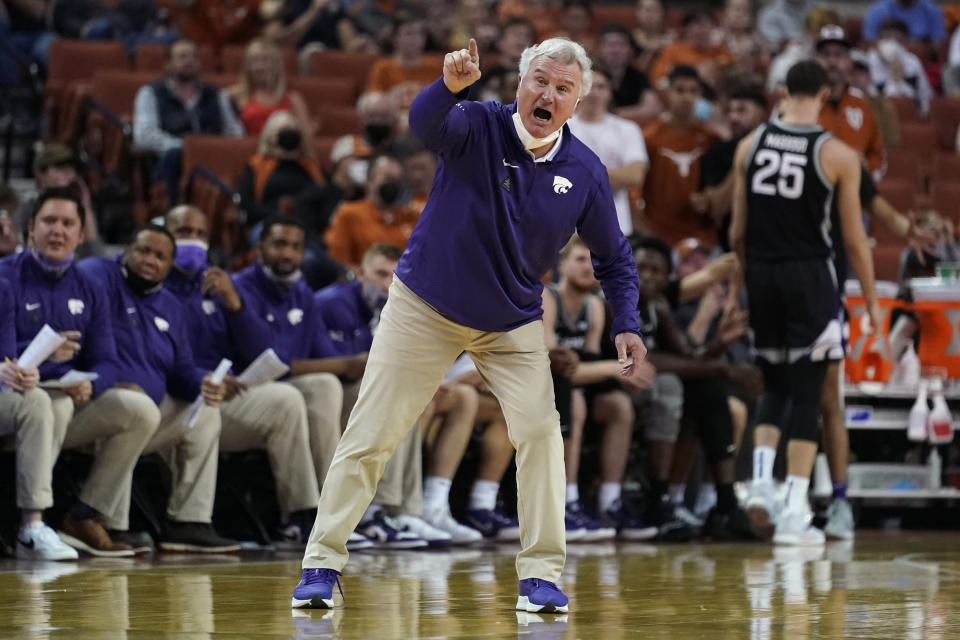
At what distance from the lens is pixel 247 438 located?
295 inches

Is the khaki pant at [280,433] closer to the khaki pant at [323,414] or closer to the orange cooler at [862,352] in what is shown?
the khaki pant at [323,414]

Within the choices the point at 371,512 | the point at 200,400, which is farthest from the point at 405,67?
the point at 200,400

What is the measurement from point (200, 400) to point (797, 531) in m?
2.95

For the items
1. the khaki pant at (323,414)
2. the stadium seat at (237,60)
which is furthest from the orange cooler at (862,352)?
the stadium seat at (237,60)

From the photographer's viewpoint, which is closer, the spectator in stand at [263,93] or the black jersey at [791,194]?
the black jersey at [791,194]

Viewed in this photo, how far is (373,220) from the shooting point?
30.3 feet

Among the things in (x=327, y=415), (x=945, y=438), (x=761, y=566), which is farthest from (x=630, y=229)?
(x=761, y=566)

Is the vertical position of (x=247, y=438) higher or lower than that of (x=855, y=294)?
lower

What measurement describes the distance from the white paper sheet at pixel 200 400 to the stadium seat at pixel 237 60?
565 cm

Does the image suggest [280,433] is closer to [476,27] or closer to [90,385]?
[90,385]

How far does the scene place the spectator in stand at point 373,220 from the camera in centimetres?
921

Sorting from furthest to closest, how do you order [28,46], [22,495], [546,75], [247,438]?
[28,46], [247,438], [22,495], [546,75]

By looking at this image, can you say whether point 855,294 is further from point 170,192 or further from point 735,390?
point 170,192

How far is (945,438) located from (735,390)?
1200 mm
